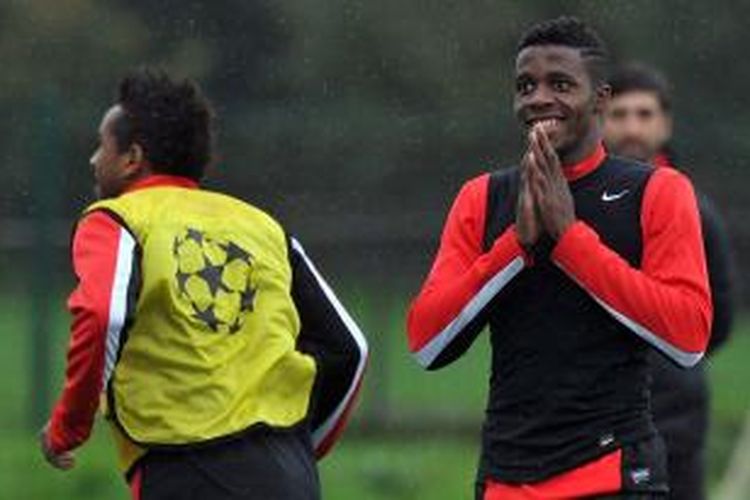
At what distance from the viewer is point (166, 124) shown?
7043 millimetres

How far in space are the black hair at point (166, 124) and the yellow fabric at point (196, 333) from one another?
0.39ft

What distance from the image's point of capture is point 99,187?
712cm

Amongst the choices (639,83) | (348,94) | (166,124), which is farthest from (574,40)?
(348,94)

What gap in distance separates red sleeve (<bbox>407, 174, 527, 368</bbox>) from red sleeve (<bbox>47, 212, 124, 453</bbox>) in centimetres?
70

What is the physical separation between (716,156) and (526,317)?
7738 mm

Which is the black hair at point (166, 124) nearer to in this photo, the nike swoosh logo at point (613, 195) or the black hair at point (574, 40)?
the black hair at point (574, 40)

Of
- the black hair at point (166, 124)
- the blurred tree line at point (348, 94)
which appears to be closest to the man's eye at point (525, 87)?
the black hair at point (166, 124)

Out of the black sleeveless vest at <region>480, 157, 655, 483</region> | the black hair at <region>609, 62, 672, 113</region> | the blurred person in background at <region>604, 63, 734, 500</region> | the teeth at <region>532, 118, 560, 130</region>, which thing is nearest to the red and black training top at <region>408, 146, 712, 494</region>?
the black sleeveless vest at <region>480, 157, 655, 483</region>

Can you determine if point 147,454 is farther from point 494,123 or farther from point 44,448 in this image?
point 494,123

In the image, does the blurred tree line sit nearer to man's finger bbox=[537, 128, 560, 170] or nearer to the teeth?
the teeth

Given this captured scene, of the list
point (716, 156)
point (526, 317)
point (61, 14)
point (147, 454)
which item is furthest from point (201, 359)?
point (716, 156)

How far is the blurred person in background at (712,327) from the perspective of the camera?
27.2ft

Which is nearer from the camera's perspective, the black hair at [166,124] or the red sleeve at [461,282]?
the red sleeve at [461,282]

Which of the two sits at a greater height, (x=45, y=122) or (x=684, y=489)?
(x=45, y=122)
